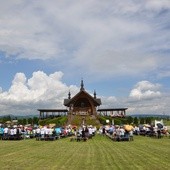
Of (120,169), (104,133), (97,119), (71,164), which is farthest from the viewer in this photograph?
(97,119)

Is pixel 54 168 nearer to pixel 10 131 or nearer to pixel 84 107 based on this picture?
pixel 10 131

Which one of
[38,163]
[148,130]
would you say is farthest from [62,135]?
[38,163]

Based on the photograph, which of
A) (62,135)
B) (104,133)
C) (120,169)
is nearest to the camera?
(120,169)

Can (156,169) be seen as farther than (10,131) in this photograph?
No

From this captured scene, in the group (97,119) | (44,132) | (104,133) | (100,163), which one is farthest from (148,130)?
(97,119)

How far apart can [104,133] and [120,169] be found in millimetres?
41082

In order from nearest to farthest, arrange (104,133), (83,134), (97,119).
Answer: (83,134)
(104,133)
(97,119)

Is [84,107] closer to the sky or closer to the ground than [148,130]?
closer to the sky

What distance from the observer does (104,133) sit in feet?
189

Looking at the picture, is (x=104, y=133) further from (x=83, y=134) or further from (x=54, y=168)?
(x=54, y=168)

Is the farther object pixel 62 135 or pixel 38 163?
pixel 62 135

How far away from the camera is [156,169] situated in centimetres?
1675

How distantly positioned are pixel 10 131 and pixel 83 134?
313 inches

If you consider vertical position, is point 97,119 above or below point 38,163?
above
